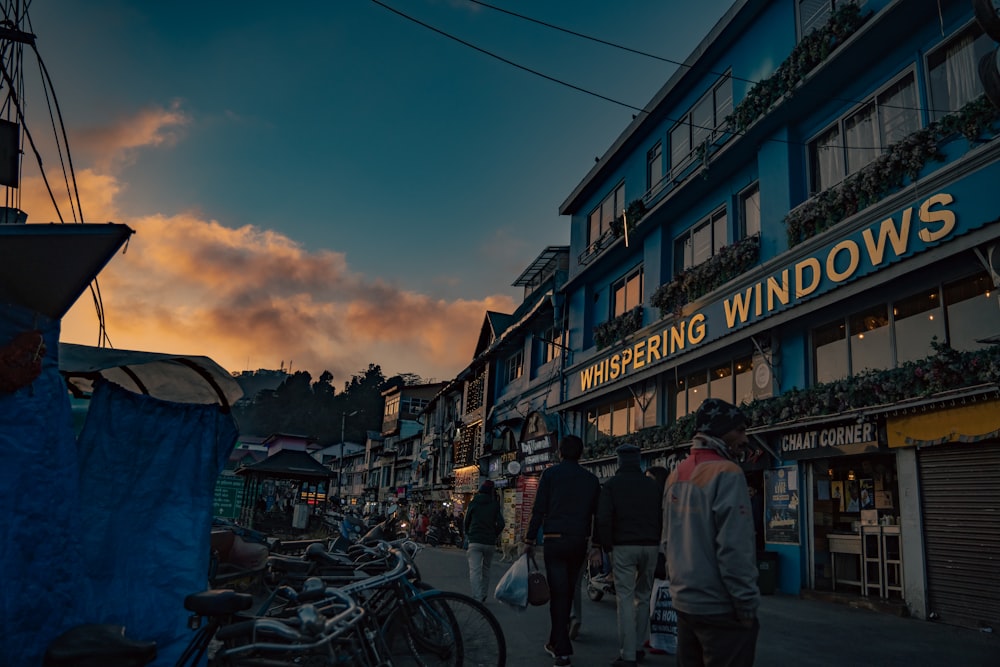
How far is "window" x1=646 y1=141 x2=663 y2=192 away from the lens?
19931 mm

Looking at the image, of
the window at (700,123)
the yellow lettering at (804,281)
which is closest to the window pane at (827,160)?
the yellow lettering at (804,281)

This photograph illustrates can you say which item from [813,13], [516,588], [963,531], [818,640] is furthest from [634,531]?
[813,13]

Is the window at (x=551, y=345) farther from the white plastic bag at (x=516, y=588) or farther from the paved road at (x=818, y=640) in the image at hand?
the white plastic bag at (x=516, y=588)

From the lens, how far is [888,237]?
33.9ft

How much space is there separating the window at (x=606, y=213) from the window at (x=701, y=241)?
3839mm

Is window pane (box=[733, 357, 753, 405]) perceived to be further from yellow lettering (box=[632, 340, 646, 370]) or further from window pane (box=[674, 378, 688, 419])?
yellow lettering (box=[632, 340, 646, 370])

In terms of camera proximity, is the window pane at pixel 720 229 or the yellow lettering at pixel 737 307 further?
the window pane at pixel 720 229

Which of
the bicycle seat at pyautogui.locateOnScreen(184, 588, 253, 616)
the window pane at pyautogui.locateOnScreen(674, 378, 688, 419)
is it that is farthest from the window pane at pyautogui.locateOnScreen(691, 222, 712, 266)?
the bicycle seat at pyautogui.locateOnScreen(184, 588, 253, 616)

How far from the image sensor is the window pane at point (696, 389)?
1658 centimetres

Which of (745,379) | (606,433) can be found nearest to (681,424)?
(745,379)

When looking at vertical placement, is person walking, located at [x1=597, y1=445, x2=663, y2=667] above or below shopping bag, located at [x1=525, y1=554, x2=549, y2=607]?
above

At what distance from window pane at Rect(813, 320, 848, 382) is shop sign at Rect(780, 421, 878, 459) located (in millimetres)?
1190

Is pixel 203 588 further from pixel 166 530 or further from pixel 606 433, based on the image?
pixel 606 433

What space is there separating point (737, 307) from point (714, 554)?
11.5 metres
